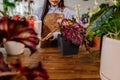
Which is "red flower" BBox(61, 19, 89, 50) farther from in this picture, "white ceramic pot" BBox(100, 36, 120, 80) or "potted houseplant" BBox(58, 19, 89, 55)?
"white ceramic pot" BBox(100, 36, 120, 80)

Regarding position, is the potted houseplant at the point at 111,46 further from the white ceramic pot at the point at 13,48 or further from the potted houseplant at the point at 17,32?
the white ceramic pot at the point at 13,48

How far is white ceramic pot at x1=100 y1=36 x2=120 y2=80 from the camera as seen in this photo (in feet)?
2.03

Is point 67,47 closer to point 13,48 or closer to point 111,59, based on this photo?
point 13,48

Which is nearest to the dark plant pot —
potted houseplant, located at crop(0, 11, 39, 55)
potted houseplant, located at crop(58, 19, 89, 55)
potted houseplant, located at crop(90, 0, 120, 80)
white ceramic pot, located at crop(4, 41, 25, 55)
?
potted houseplant, located at crop(58, 19, 89, 55)

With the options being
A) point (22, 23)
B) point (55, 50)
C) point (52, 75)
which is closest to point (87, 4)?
point (55, 50)

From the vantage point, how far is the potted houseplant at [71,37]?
41.2 inches

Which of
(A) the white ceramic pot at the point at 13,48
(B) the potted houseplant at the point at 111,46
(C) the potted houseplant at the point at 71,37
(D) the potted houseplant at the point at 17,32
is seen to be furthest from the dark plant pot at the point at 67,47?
(D) the potted houseplant at the point at 17,32

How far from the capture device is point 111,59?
636 millimetres

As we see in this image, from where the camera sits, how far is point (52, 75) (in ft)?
2.62

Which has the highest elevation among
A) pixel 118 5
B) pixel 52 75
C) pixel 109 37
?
pixel 118 5

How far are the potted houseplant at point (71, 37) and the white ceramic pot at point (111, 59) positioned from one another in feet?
1.23

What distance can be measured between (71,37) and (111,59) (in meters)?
0.43

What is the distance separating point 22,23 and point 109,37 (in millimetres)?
464

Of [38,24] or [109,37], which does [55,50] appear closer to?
[38,24]
